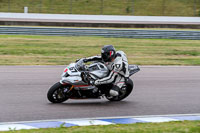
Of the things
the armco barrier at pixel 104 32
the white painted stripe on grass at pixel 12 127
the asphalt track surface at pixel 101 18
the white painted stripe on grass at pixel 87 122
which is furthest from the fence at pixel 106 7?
the white painted stripe on grass at pixel 12 127

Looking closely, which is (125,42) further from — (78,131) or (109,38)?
(78,131)

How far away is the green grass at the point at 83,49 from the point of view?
15841 millimetres

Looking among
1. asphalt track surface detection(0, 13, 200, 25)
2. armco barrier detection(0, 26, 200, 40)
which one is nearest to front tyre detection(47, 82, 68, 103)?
armco barrier detection(0, 26, 200, 40)

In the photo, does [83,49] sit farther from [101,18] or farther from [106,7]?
[106,7]

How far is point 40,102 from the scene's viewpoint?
8406mm

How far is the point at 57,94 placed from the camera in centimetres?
812

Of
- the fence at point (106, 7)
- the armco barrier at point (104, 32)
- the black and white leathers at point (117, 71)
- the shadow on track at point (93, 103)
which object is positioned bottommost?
the shadow on track at point (93, 103)

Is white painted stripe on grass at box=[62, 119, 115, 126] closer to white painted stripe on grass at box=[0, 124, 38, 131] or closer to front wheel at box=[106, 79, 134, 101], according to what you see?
white painted stripe on grass at box=[0, 124, 38, 131]

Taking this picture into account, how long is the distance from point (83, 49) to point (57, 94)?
11.0 m

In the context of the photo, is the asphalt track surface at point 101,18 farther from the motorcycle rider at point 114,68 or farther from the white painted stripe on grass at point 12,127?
the white painted stripe on grass at point 12,127

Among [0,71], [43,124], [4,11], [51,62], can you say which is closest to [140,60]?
[51,62]

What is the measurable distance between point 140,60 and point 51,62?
13.2 ft

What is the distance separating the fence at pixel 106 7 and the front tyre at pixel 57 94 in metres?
25.8

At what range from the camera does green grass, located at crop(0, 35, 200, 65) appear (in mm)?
15841
